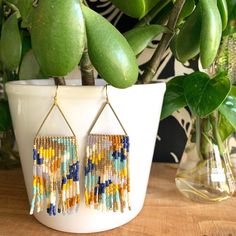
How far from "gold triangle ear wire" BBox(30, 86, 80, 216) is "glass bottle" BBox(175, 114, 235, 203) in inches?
9.2

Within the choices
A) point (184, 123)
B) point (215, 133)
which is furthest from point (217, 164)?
point (184, 123)

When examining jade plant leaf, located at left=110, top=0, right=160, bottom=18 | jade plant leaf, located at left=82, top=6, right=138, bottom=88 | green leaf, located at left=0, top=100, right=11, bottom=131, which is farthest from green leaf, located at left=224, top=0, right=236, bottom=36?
green leaf, located at left=0, top=100, right=11, bottom=131

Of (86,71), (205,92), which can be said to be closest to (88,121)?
(86,71)

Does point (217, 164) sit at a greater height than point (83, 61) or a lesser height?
lesser

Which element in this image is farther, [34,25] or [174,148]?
[174,148]

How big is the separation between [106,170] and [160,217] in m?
0.13

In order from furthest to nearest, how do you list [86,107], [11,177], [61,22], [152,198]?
[11,177], [152,198], [86,107], [61,22]

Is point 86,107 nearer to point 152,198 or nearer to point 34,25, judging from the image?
point 34,25

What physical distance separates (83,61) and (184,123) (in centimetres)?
42

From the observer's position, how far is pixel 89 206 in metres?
0.38

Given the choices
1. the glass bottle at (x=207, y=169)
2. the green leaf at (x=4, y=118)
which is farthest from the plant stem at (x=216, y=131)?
the green leaf at (x=4, y=118)

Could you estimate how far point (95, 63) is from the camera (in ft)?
0.93

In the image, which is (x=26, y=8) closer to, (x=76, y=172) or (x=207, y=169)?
(x=76, y=172)

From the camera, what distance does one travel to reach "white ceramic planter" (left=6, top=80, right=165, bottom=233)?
358mm
